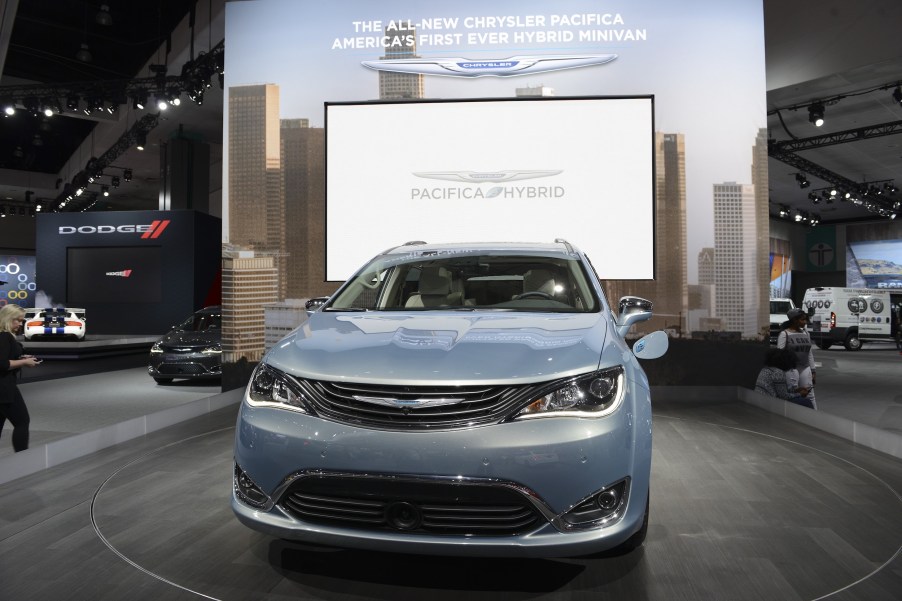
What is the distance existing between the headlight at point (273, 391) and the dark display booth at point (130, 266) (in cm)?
1678

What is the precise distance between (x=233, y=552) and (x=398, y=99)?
5454mm

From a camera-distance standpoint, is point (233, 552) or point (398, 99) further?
point (398, 99)

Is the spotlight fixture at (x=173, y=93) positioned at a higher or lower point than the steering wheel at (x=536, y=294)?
higher

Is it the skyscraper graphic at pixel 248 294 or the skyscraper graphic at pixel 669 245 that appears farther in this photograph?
the skyscraper graphic at pixel 248 294

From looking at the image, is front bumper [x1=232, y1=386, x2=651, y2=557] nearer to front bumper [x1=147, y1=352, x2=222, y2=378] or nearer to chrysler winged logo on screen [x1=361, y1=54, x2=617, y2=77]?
chrysler winged logo on screen [x1=361, y1=54, x2=617, y2=77]

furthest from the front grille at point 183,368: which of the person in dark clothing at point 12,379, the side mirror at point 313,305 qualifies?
the side mirror at point 313,305

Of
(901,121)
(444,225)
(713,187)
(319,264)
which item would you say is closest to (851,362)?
(901,121)

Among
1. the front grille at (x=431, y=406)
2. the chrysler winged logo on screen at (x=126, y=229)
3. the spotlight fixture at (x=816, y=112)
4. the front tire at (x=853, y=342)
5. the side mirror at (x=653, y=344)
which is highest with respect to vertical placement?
the spotlight fixture at (x=816, y=112)

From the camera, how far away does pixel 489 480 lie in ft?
6.11

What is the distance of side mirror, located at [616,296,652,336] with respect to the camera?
2896 millimetres

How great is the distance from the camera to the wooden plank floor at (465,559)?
227cm

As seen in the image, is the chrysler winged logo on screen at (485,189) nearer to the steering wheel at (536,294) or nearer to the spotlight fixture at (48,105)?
the steering wheel at (536,294)

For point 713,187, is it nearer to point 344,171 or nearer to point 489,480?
point 344,171

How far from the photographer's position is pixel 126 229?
18.4 meters
